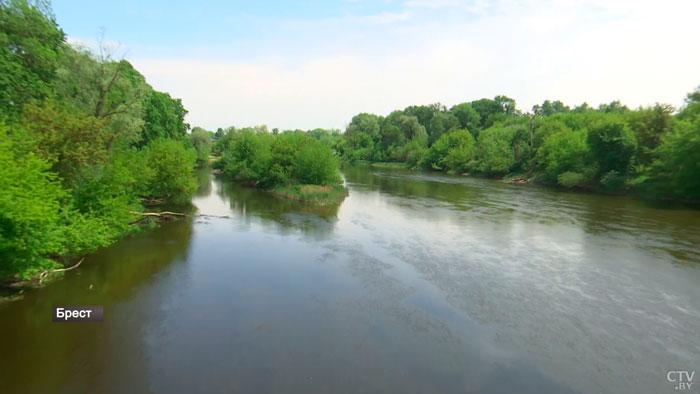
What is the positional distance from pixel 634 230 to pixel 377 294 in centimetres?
2150

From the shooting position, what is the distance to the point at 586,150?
53.5 metres

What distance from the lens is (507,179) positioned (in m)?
66.7

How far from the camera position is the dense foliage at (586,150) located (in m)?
39.8

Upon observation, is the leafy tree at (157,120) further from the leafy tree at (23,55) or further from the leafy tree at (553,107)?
the leafy tree at (553,107)

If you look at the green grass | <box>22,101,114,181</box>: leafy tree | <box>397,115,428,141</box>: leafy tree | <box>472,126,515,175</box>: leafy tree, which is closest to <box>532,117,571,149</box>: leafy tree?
<box>472,126,515,175</box>: leafy tree

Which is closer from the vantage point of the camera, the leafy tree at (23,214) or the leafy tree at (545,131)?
the leafy tree at (23,214)

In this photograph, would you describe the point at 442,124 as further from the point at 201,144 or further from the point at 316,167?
the point at 316,167

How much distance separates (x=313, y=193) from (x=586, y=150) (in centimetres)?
3997

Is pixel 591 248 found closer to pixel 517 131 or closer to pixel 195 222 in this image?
pixel 195 222

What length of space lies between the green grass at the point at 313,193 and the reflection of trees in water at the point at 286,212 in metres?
0.90

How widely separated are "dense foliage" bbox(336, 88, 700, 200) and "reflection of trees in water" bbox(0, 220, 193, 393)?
46973 mm

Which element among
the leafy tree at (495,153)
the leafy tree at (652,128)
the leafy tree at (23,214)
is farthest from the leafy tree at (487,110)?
the leafy tree at (23,214)

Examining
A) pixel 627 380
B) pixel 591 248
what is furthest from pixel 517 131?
pixel 627 380

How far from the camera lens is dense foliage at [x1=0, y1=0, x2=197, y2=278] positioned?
40.7 feet
